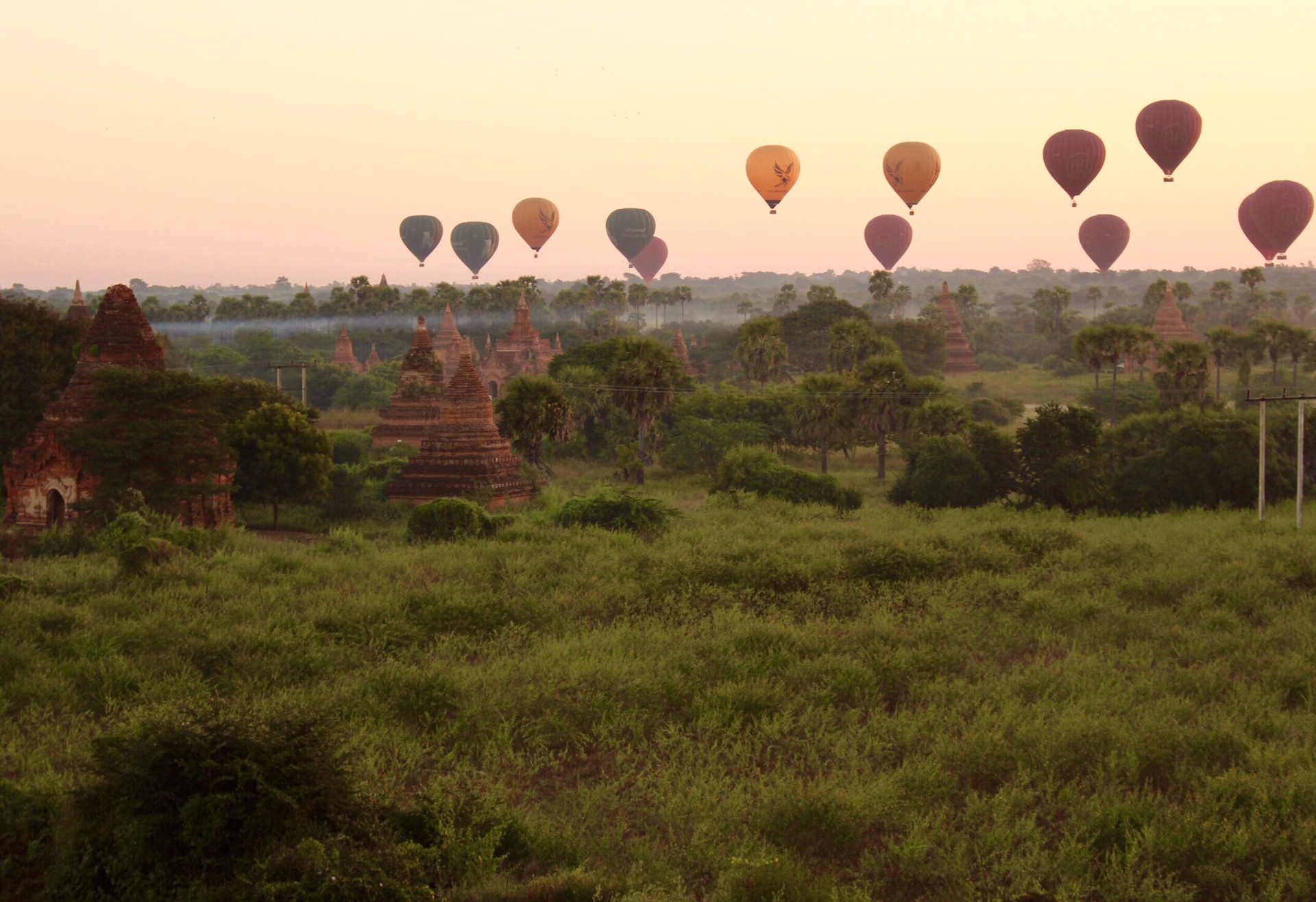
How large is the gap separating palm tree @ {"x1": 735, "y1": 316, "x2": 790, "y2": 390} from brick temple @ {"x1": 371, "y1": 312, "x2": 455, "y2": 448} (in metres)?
22.6

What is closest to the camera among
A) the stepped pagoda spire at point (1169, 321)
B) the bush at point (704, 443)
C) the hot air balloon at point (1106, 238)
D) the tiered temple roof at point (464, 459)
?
the tiered temple roof at point (464, 459)

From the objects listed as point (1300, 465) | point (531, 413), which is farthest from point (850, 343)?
point (1300, 465)

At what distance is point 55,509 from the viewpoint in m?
30.3

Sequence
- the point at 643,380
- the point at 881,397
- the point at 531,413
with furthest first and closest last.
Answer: the point at 881,397
the point at 643,380
the point at 531,413

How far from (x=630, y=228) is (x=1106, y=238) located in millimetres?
39342

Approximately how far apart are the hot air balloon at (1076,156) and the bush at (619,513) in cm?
4349

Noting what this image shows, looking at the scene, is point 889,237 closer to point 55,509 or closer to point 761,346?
point 761,346

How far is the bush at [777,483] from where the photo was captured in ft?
126

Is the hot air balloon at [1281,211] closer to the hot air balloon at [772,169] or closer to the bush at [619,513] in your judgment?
the hot air balloon at [772,169]

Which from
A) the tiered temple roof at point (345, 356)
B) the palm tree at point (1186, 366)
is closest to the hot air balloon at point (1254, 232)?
the palm tree at point (1186, 366)

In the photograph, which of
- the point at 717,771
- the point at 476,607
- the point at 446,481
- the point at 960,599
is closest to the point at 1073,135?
the point at 446,481

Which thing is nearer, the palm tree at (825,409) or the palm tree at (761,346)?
the palm tree at (825,409)

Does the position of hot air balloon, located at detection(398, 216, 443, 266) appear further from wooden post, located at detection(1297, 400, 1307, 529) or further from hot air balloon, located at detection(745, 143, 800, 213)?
wooden post, located at detection(1297, 400, 1307, 529)

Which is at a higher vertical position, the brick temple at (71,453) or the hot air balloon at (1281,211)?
the hot air balloon at (1281,211)
